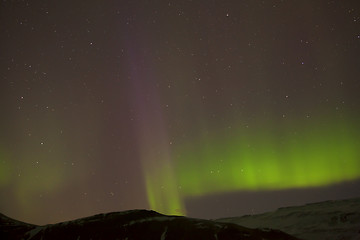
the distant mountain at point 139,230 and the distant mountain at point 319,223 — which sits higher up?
the distant mountain at point 139,230

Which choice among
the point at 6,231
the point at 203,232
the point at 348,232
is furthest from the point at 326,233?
the point at 6,231

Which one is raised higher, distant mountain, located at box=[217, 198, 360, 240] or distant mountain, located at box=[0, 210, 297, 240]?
distant mountain, located at box=[0, 210, 297, 240]

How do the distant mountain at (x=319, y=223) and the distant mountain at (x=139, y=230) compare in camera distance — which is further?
the distant mountain at (x=319, y=223)

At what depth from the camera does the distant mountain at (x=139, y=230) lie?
2691 mm

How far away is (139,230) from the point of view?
2928 mm

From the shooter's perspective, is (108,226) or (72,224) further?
(72,224)

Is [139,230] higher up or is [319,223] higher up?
[139,230]

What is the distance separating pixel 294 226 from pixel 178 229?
282 cm

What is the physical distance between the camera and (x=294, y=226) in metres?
4.84

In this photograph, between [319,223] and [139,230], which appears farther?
[319,223]

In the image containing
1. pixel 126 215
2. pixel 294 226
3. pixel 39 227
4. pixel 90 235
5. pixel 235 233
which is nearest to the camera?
pixel 235 233

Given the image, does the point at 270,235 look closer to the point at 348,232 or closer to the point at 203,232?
the point at 203,232

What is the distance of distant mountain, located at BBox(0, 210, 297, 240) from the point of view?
269 cm

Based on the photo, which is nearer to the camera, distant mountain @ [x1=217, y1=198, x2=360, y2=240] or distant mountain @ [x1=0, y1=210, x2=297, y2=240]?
distant mountain @ [x1=0, y1=210, x2=297, y2=240]
